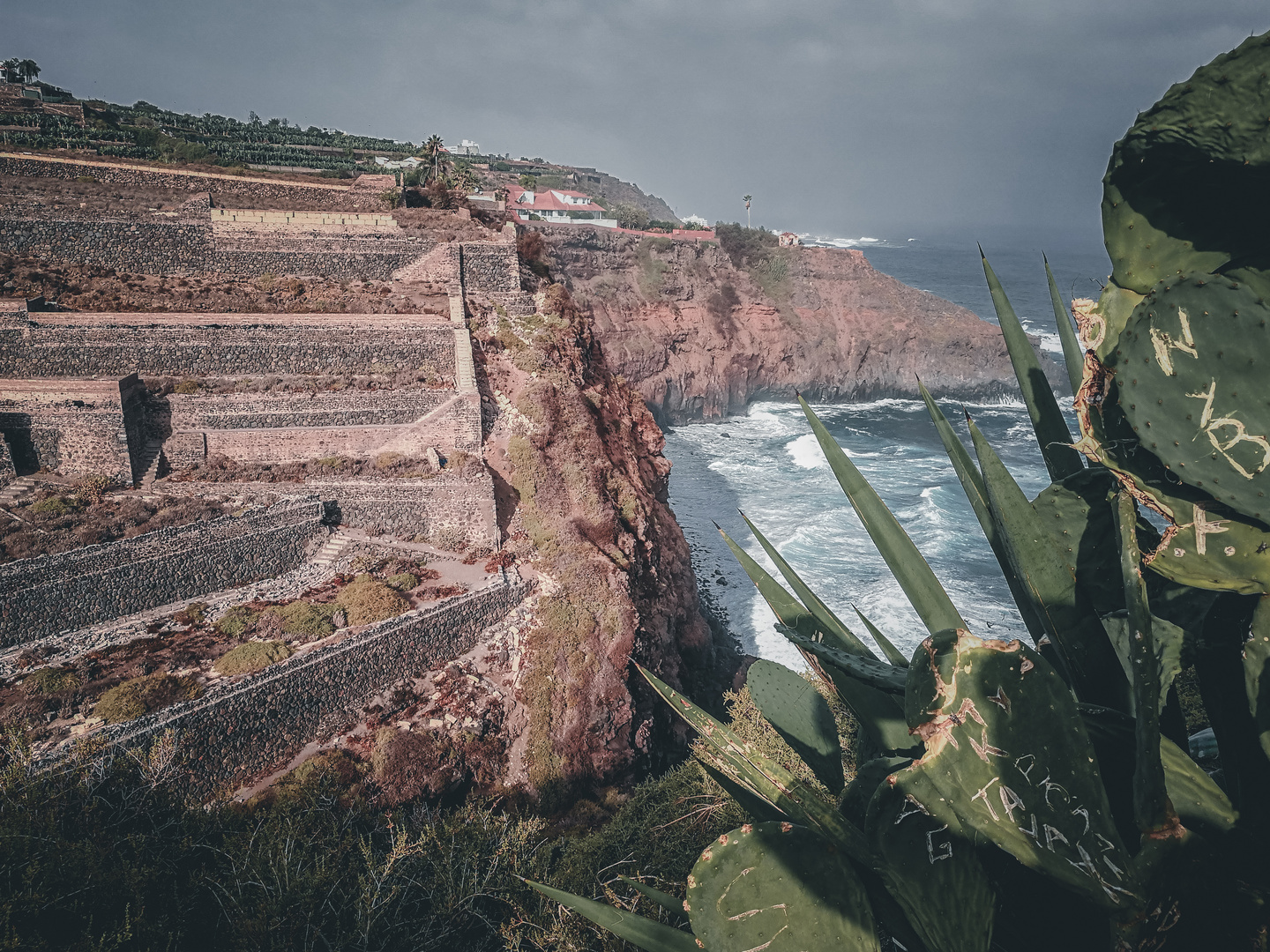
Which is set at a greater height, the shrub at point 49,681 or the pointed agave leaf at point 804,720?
the pointed agave leaf at point 804,720

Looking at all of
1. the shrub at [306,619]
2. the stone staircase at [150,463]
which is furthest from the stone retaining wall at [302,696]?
the stone staircase at [150,463]

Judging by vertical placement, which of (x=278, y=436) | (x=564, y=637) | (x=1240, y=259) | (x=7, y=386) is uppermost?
(x=1240, y=259)

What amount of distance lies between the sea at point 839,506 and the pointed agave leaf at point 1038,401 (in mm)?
9907

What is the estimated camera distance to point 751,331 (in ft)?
184

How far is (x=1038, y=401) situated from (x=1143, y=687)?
133cm

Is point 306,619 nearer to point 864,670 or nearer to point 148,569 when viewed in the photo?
point 148,569

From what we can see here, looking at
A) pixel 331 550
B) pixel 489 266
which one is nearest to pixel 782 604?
pixel 331 550

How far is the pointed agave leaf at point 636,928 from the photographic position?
2.56 meters

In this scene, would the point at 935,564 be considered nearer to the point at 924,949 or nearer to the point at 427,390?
the point at 427,390

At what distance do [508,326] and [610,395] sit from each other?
387 cm

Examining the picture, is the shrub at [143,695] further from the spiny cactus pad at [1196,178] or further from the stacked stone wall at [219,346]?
the spiny cactus pad at [1196,178]

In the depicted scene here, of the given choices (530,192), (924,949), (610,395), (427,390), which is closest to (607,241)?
(530,192)

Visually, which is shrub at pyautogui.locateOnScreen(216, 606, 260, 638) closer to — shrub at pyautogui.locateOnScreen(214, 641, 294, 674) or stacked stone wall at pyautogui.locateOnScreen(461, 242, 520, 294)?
shrub at pyautogui.locateOnScreen(214, 641, 294, 674)

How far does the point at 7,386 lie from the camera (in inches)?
628
